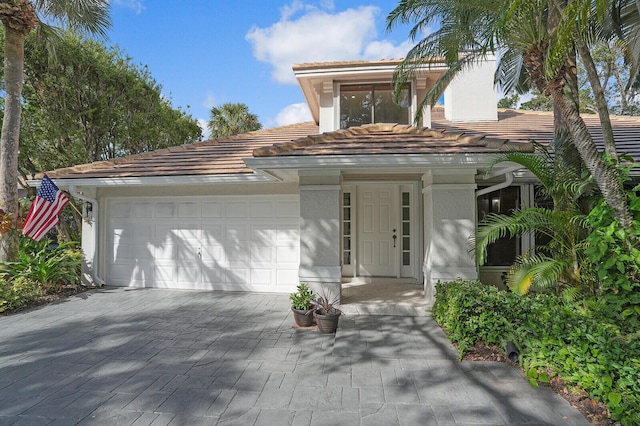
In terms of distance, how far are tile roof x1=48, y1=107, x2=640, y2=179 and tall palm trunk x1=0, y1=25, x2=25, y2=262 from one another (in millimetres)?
845

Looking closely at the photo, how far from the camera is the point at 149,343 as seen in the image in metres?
4.63

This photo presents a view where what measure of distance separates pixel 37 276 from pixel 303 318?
632 centimetres

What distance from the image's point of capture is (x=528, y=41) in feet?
15.7

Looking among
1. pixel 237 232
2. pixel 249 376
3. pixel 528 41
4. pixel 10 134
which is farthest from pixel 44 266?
pixel 528 41

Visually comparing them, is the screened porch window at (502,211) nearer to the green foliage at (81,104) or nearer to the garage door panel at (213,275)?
the garage door panel at (213,275)

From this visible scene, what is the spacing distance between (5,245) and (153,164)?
364cm

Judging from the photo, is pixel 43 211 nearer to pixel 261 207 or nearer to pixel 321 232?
pixel 261 207

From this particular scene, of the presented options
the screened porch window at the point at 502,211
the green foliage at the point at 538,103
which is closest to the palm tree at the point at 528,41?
the screened porch window at the point at 502,211

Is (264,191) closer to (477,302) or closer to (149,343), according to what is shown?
(149,343)

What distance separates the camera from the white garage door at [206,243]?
770 cm

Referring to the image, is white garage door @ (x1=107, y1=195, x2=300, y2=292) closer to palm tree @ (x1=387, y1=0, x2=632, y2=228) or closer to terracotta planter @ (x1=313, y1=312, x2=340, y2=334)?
terracotta planter @ (x1=313, y1=312, x2=340, y2=334)

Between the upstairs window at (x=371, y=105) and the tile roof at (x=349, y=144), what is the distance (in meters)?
1.01

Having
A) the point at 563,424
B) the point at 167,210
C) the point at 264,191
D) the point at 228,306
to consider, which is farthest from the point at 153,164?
the point at 563,424

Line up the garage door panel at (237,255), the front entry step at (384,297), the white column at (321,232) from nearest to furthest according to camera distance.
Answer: the front entry step at (384,297) < the white column at (321,232) < the garage door panel at (237,255)
